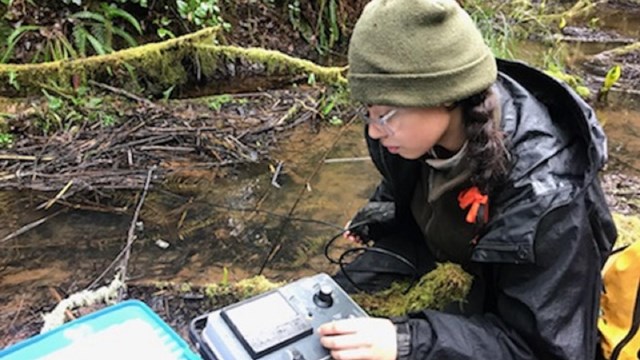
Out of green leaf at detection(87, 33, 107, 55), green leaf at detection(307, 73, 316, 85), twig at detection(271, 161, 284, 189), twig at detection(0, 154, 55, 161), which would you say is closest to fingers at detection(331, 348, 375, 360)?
twig at detection(271, 161, 284, 189)

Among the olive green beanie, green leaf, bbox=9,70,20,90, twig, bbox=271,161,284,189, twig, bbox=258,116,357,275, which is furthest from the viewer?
green leaf, bbox=9,70,20,90

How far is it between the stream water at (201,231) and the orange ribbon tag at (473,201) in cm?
100

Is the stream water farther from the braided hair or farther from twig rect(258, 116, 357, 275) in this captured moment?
the braided hair

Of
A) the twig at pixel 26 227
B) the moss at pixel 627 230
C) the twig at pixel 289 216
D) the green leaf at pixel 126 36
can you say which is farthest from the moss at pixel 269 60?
the moss at pixel 627 230

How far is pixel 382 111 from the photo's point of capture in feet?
5.12

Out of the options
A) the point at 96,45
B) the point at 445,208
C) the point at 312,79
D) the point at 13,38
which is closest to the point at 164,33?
the point at 96,45

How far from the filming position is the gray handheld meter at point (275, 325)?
1.35m

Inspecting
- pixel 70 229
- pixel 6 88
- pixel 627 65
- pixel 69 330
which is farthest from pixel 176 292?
pixel 627 65

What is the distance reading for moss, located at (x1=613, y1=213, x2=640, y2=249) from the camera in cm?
232

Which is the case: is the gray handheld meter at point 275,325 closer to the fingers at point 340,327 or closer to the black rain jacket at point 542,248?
the fingers at point 340,327

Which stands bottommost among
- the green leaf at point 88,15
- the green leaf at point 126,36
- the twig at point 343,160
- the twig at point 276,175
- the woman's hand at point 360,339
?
the twig at point 343,160

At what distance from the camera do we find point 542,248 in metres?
1.45

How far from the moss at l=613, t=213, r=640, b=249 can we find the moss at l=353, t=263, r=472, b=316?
85cm

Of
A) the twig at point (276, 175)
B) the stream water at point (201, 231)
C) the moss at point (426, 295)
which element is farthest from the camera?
the twig at point (276, 175)
